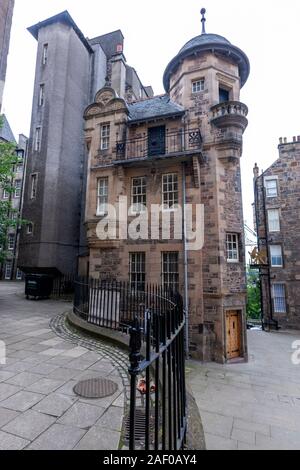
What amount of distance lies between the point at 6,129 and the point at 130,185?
30.6 m

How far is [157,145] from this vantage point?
13875 mm

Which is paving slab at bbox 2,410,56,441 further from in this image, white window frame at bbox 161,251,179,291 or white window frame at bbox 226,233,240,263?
white window frame at bbox 226,233,240,263

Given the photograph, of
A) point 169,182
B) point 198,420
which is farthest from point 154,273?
point 198,420

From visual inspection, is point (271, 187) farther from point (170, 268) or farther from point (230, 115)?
point (170, 268)

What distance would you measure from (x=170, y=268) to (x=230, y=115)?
8.19m

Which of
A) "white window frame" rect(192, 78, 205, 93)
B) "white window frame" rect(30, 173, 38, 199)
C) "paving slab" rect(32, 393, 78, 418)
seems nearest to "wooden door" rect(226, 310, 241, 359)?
"paving slab" rect(32, 393, 78, 418)

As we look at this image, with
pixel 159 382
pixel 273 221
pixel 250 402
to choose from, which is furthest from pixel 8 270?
pixel 159 382

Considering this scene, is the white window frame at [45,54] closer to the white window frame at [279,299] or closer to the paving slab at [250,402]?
the paving slab at [250,402]

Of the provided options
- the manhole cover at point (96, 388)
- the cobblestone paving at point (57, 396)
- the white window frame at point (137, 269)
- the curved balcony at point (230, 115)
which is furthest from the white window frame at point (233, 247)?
the manhole cover at point (96, 388)

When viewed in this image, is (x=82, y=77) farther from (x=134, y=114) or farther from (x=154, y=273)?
(x=154, y=273)

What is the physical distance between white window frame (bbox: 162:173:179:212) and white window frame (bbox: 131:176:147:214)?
1.06 metres

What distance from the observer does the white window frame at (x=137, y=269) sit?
13.0 meters

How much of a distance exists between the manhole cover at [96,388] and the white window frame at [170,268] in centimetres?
801

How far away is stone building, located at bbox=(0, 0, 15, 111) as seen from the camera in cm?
880
